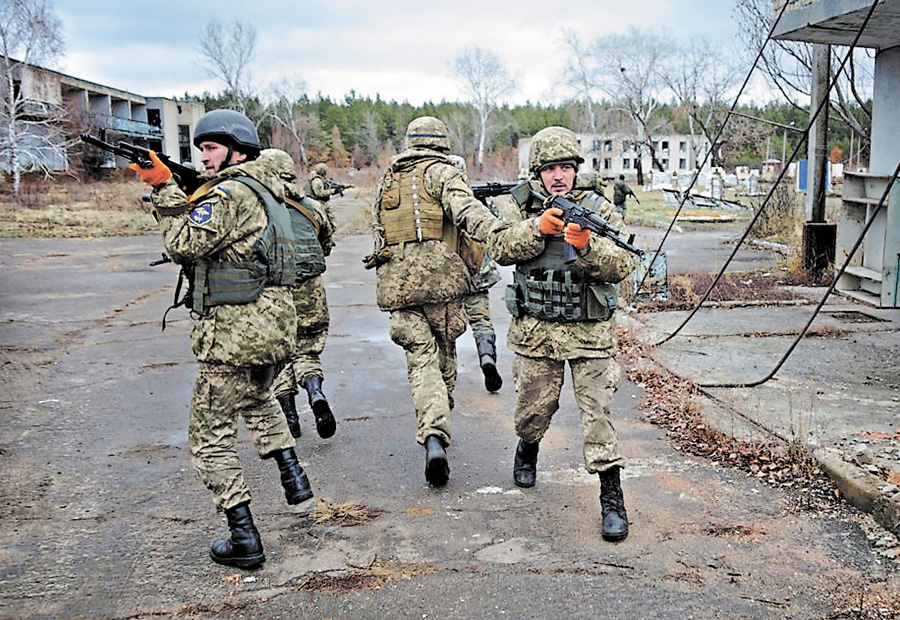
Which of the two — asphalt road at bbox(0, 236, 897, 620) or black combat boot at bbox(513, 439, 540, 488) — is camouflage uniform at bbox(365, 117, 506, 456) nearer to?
black combat boot at bbox(513, 439, 540, 488)

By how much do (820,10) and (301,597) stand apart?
686cm

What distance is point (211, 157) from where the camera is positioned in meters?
3.68

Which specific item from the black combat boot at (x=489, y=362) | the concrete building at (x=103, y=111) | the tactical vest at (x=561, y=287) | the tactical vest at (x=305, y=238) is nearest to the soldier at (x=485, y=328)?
the black combat boot at (x=489, y=362)

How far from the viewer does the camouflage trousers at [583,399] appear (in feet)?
12.3

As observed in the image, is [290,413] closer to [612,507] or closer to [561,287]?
[561,287]

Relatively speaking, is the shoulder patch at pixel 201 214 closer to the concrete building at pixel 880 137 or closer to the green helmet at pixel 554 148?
the green helmet at pixel 554 148

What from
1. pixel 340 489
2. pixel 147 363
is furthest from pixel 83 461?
pixel 147 363

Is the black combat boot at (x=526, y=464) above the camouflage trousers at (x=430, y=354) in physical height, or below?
below

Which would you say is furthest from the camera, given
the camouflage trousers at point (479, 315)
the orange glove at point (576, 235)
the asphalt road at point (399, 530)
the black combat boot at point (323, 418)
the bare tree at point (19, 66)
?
the bare tree at point (19, 66)

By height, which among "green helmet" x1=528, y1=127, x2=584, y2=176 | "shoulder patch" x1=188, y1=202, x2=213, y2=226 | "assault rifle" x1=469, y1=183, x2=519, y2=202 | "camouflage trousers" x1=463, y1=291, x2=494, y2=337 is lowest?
"camouflage trousers" x1=463, y1=291, x2=494, y2=337

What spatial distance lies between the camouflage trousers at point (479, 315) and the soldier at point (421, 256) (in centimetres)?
165

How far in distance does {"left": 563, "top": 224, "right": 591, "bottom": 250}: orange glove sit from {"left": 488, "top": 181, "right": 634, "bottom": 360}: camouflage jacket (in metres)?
0.11

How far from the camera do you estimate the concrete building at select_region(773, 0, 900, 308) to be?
6.31 metres

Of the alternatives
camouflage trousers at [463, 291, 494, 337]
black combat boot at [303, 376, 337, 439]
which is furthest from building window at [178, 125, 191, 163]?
black combat boot at [303, 376, 337, 439]
